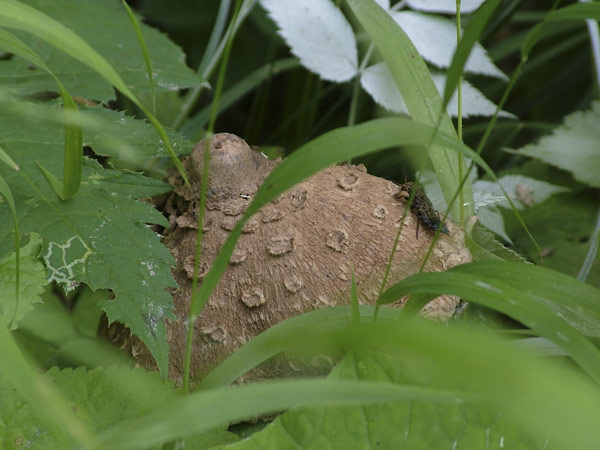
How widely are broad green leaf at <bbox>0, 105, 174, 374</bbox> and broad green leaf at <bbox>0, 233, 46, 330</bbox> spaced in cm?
3

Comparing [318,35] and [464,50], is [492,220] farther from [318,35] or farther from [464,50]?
[464,50]

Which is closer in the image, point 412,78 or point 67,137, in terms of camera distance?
point 67,137

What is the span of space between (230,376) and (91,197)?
2.13 feet

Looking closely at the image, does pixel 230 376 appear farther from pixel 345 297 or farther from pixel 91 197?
pixel 91 197

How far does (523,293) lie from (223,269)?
549 millimetres

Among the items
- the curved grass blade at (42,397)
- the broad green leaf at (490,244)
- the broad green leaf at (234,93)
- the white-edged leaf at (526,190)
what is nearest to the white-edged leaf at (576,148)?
the white-edged leaf at (526,190)

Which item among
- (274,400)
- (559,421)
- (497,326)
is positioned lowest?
(497,326)

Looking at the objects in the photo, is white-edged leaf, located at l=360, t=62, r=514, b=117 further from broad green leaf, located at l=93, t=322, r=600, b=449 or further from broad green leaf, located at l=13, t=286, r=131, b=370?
broad green leaf, located at l=93, t=322, r=600, b=449

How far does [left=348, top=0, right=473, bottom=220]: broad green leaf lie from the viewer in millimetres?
1608

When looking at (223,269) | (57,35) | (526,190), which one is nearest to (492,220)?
(526,190)

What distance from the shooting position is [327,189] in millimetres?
1727

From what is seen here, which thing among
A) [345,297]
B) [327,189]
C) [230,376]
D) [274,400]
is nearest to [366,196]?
[327,189]

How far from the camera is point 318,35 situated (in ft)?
6.95

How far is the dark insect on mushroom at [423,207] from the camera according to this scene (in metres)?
1.69
